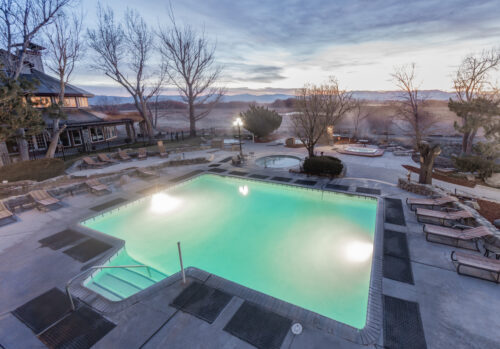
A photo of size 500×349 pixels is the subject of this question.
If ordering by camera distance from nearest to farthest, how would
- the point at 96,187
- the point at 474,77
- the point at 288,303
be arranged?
the point at 288,303
the point at 96,187
the point at 474,77

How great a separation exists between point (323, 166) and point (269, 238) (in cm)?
676

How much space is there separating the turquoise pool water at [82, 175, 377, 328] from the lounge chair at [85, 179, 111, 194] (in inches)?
100

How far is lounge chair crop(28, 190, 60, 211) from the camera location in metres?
10.0

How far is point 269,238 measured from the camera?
8734 millimetres

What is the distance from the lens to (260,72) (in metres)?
56.9

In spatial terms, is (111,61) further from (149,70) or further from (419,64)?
(419,64)

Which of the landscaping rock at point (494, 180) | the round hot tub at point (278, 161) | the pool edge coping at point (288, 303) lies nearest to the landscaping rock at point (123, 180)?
the pool edge coping at point (288, 303)

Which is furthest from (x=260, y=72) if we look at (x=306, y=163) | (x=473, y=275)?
(x=473, y=275)

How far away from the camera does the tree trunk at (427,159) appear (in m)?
10.8

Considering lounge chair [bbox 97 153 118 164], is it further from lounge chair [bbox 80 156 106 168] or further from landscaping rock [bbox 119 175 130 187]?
landscaping rock [bbox 119 175 130 187]

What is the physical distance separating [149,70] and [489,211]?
3157 centimetres

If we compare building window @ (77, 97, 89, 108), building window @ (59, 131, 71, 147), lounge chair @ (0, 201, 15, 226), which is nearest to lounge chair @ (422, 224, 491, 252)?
lounge chair @ (0, 201, 15, 226)

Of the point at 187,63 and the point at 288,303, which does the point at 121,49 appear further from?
the point at 288,303

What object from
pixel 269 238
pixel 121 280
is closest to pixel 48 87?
pixel 121 280
